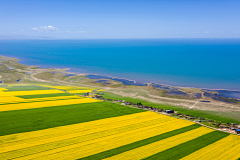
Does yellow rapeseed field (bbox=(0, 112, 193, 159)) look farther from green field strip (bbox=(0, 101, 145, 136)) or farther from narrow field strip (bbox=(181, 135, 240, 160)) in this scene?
narrow field strip (bbox=(181, 135, 240, 160))

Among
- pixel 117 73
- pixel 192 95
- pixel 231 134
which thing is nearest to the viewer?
pixel 231 134

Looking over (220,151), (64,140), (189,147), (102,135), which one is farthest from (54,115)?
(220,151)

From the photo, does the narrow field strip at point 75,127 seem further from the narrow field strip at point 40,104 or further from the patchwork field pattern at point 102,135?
the narrow field strip at point 40,104

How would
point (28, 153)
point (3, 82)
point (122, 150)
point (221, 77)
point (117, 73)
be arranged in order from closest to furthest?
point (28, 153)
point (122, 150)
point (3, 82)
point (221, 77)
point (117, 73)

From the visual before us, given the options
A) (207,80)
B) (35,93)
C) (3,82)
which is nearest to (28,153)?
(35,93)

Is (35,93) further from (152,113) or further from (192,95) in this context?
(192,95)

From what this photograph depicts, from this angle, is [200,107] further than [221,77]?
No

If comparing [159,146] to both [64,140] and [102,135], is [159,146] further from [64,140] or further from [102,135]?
[64,140]

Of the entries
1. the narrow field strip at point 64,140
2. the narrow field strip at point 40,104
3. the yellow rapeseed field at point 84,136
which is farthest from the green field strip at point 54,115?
the narrow field strip at point 64,140
